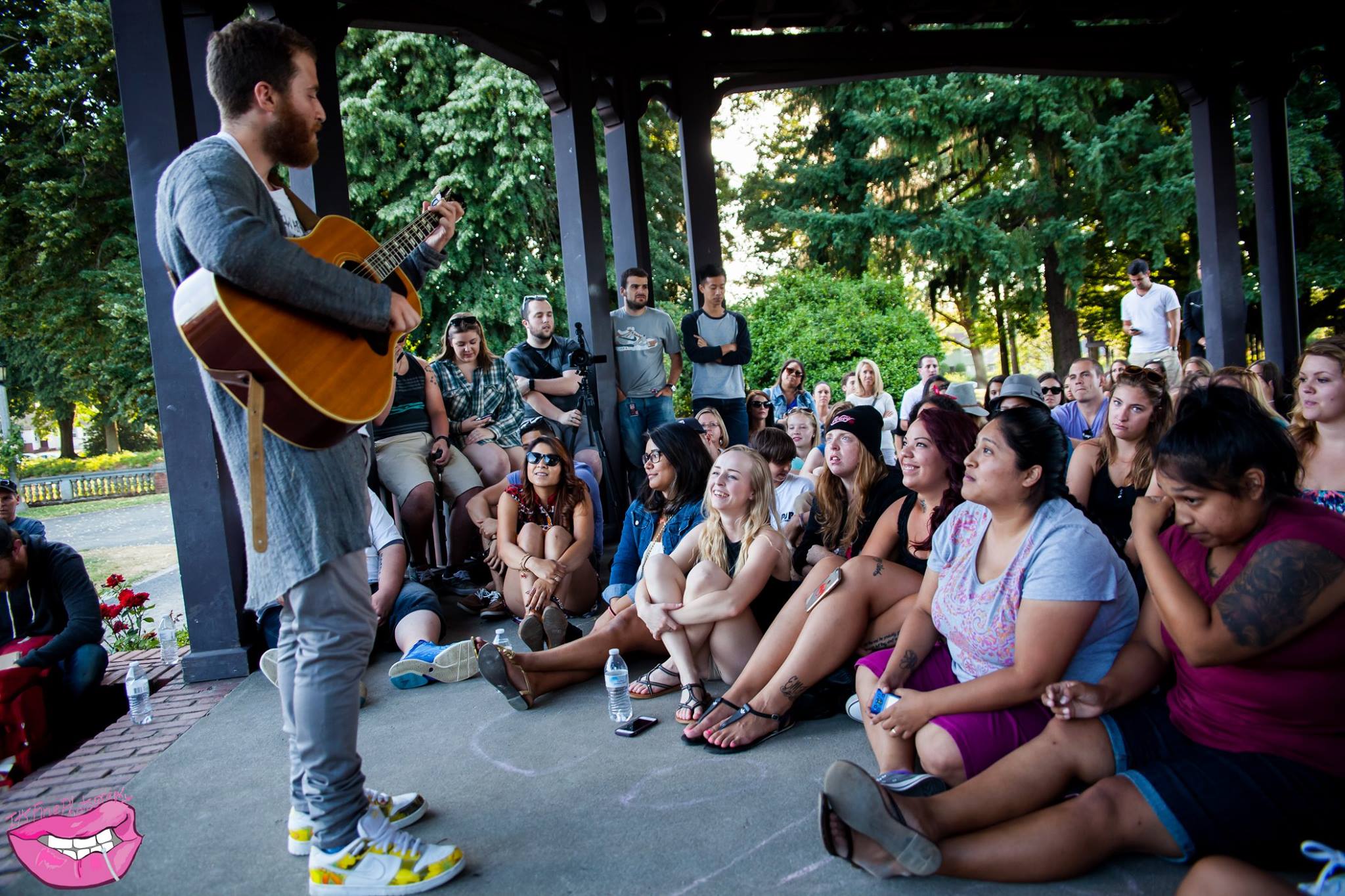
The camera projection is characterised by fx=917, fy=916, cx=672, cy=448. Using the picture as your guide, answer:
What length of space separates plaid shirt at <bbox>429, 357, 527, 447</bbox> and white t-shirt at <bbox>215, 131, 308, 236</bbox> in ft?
11.9

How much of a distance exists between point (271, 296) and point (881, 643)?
2.23 meters

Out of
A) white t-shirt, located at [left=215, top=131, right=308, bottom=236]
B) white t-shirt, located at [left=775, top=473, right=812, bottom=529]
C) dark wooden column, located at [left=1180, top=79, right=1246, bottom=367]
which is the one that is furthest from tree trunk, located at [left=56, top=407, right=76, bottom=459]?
white t-shirt, located at [left=215, top=131, right=308, bottom=236]

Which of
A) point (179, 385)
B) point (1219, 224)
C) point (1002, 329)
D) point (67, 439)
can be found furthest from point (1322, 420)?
point (67, 439)

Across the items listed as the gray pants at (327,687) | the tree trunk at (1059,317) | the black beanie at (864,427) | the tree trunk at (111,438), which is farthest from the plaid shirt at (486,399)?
the tree trunk at (111,438)

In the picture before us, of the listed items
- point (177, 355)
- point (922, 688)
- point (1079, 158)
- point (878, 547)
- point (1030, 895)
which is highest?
point (1079, 158)

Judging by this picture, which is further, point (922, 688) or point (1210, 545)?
point (922, 688)

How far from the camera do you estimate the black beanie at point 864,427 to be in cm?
389

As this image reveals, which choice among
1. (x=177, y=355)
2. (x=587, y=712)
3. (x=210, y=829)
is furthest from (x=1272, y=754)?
(x=177, y=355)

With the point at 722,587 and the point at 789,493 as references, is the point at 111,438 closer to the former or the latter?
the point at 789,493

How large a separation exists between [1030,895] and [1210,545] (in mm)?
896

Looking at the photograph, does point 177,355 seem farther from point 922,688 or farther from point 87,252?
point 87,252

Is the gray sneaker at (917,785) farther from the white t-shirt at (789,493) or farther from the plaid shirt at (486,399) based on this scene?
the plaid shirt at (486,399)

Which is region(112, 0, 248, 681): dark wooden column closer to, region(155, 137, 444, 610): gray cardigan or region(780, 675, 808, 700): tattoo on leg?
region(155, 137, 444, 610): gray cardigan

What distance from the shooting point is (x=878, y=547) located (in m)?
3.47
